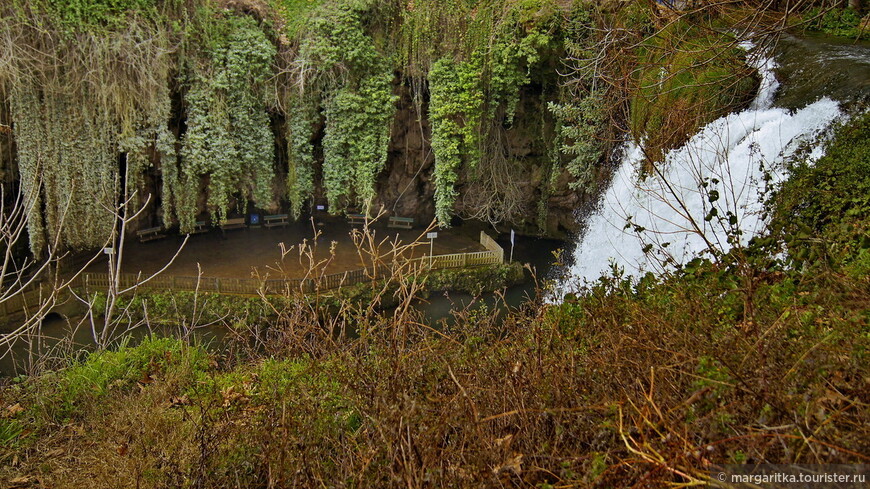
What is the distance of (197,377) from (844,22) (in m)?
9.90

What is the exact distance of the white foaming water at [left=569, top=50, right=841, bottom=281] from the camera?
562 centimetres

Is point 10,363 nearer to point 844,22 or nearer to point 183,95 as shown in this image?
point 183,95

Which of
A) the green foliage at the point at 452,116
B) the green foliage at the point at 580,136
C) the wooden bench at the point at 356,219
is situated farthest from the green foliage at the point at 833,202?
the wooden bench at the point at 356,219

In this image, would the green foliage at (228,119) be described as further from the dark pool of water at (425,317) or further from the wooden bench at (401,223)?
the wooden bench at (401,223)

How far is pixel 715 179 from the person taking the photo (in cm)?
462

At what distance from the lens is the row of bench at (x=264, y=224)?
1305cm

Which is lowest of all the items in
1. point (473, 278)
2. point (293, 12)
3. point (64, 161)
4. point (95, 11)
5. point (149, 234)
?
point (473, 278)

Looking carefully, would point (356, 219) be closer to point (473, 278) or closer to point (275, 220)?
point (275, 220)

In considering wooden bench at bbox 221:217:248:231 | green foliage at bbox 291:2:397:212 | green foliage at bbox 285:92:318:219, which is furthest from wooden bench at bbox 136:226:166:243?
green foliage at bbox 291:2:397:212

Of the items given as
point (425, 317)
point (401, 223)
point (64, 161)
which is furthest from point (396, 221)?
point (64, 161)

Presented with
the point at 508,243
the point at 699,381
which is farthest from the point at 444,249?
the point at 699,381

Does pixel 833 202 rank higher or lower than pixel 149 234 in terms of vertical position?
higher

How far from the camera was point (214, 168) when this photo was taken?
39.0 feet

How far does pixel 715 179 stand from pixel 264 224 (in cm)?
1200
